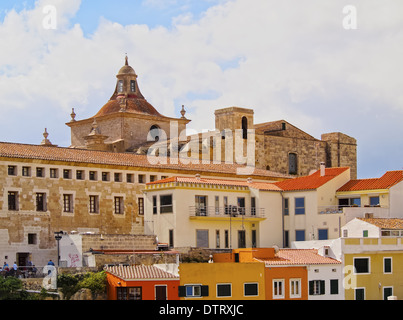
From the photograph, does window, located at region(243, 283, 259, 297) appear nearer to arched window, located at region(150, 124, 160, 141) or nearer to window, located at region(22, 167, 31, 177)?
window, located at region(22, 167, 31, 177)

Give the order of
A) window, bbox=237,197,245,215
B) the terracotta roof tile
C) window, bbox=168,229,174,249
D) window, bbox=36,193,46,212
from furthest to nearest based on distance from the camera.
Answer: window, bbox=237,197,245,215 < window, bbox=36,193,46,212 < window, bbox=168,229,174,249 < the terracotta roof tile

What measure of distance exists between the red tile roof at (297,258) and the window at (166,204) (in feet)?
23.6

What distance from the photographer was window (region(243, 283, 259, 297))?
37188 millimetres

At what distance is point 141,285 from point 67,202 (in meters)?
13.3

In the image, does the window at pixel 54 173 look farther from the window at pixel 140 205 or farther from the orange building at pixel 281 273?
the orange building at pixel 281 273

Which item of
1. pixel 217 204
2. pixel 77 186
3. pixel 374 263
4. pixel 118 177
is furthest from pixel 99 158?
pixel 374 263

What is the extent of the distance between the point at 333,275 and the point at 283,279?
2.84m

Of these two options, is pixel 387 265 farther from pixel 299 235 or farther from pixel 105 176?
pixel 105 176

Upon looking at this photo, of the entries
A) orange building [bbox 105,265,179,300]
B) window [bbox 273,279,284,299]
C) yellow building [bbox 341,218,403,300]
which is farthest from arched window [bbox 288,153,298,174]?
orange building [bbox 105,265,179,300]

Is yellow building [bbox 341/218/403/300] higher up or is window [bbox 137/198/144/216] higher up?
window [bbox 137/198/144/216]

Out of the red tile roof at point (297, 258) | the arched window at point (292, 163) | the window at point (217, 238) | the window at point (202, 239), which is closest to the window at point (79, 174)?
the window at point (202, 239)

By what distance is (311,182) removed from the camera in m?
49.3

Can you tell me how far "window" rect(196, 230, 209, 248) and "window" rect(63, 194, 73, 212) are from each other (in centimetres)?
745
